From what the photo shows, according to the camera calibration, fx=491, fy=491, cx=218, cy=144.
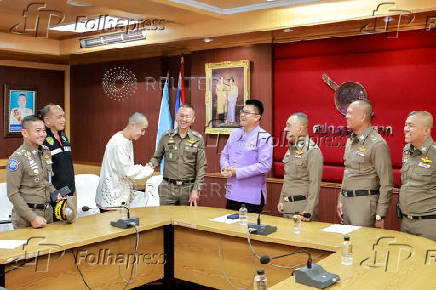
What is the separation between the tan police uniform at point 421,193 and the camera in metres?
3.43

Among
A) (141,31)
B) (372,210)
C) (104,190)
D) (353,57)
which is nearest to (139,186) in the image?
(141,31)

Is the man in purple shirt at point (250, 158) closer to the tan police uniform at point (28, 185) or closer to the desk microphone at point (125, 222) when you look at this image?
the desk microphone at point (125, 222)

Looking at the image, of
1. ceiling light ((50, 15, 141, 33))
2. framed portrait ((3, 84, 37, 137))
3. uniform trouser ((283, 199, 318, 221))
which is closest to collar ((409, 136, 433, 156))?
uniform trouser ((283, 199, 318, 221))

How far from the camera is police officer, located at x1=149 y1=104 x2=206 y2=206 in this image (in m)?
4.41

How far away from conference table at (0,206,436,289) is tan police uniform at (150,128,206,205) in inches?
11.0

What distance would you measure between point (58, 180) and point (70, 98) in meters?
4.58

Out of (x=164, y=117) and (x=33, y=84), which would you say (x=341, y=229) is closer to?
(x=164, y=117)

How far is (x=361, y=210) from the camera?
147 inches

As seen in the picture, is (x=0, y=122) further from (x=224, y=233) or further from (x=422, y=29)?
(x=422, y=29)

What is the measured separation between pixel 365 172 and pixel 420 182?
406mm

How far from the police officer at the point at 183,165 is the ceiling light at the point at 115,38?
2.40 meters

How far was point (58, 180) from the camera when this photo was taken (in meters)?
4.36

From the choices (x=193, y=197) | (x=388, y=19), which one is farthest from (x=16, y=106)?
(x=388, y=19)

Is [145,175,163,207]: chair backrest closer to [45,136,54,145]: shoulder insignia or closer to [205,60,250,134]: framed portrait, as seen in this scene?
[205,60,250,134]: framed portrait
